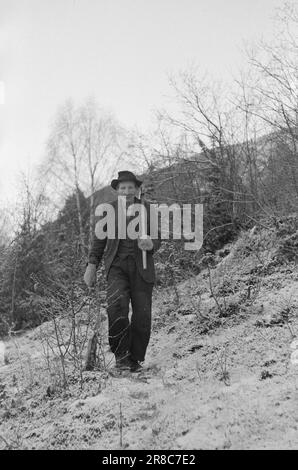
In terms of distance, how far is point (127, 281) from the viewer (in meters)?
4.43

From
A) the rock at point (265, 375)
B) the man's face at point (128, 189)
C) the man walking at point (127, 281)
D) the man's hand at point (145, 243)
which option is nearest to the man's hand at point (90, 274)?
the man walking at point (127, 281)

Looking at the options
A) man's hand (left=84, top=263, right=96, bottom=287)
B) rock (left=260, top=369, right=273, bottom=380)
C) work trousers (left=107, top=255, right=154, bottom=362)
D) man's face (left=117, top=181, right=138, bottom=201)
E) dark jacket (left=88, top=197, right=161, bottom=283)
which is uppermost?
man's face (left=117, top=181, right=138, bottom=201)

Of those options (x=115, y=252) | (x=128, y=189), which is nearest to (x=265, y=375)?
(x=115, y=252)

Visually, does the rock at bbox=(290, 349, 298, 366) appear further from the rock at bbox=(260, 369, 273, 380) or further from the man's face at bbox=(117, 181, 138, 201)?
the man's face at bbox=(117, 181, 138, 201)

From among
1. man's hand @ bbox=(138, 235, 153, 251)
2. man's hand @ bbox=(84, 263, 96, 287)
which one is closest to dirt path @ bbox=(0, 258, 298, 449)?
man's hand @ bbox=(84, 263, 96, 287)

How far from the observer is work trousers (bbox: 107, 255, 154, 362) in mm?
4219

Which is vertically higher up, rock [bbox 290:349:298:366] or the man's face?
the man's face

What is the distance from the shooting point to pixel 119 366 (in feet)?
13.7

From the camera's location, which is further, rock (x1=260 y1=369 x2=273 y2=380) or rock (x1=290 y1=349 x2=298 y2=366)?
rock (x1=290 y1=349 x2=298 y2=366)

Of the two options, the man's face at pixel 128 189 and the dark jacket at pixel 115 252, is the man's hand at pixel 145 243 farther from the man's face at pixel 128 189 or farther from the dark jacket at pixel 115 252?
the man's face at pixel 128 189

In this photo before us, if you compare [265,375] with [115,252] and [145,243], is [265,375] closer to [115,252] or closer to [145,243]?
[145,243]

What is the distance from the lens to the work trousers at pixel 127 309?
13.8 ft

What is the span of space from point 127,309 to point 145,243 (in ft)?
2.03

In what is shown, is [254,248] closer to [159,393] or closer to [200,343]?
[200,343]
